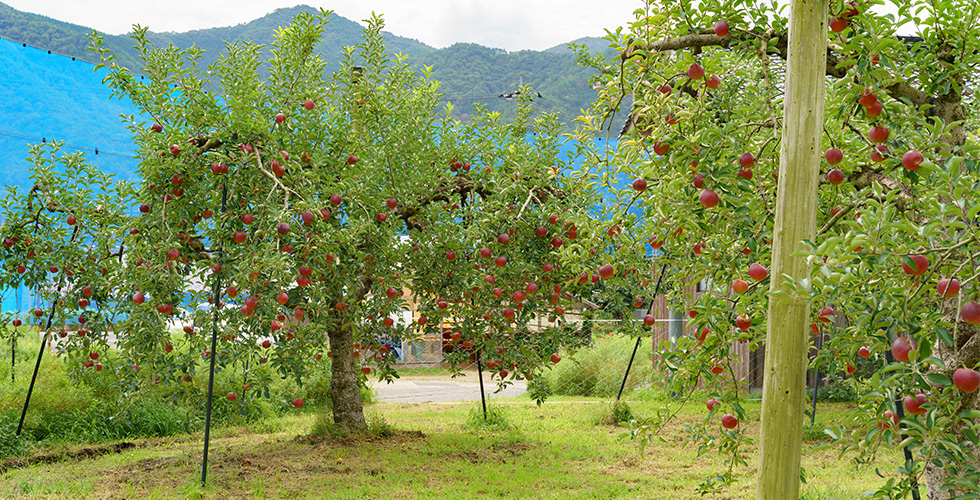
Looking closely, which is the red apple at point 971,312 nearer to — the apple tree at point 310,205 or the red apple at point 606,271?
the red apple at point 606,271

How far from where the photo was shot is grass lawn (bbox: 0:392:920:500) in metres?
4.22

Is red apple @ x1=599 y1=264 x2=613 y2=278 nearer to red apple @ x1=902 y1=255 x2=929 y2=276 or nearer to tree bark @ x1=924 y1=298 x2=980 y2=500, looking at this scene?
tree bark @ x1=924 y1=298 x2=980 y2=500

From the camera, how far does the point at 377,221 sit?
198 inches

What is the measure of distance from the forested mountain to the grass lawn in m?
13.2

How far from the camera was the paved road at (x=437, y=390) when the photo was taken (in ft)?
31.9

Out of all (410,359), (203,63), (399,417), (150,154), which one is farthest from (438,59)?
(150,154)

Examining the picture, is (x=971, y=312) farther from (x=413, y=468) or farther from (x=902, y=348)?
(x=413, y=468)

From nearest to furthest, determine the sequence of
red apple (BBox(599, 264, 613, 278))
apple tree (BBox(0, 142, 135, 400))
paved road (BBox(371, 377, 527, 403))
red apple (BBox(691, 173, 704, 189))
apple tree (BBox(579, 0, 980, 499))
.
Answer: apple tree (BBox(579, 0, 980, 499))
red apple (BBox(691, 173, 704, 189))
red apple (BBox(599, 264, 613, 278))
apple tree (BBox(0, 142, 135, 400))
paved road (BBox(371, 377, 527, 403))

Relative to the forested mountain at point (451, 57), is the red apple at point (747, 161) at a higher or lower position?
lower

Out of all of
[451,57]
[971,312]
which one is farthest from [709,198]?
[451,57]

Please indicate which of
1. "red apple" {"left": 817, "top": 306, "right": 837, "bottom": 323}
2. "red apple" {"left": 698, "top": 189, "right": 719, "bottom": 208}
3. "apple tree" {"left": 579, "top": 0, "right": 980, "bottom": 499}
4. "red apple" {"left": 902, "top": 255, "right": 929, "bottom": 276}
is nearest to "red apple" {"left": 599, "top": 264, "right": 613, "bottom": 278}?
"apple tree" {"left": 579, "top": 0, "right": 980, "bottom": 499}

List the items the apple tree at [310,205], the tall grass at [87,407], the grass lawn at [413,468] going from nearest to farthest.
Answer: the apple tree at [310,205]
the grass lawn at [413,468]
the tall grass at [87,407]

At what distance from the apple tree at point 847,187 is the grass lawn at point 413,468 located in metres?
1.55

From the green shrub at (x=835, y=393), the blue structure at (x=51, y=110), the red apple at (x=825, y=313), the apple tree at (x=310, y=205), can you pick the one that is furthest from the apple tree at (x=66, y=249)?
the blue structure at (x=51, y=110)
